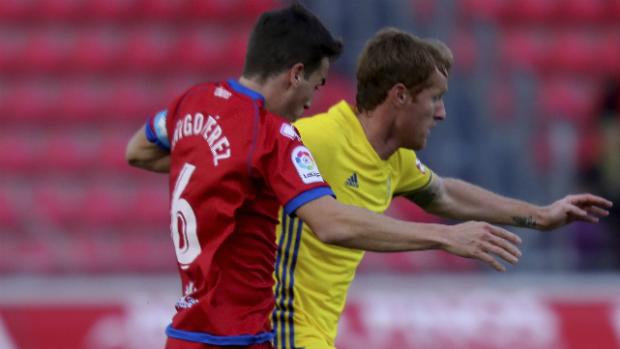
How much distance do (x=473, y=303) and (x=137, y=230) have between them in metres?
2.89

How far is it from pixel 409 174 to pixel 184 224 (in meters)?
1.24

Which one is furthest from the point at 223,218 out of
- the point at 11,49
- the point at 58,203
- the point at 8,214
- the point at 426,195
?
the point at 11,49

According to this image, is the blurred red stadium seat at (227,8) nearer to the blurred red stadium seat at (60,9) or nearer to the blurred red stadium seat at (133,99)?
the blurred red stadium seat at (133,99)

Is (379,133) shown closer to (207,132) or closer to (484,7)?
(207,132)

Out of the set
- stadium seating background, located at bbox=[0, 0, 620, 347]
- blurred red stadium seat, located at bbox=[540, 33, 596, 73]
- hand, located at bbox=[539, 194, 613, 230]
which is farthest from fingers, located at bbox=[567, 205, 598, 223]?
blurred red stadium seat, located at bbox=[540, 33, 596, 73]

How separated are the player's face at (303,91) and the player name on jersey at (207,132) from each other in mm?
271

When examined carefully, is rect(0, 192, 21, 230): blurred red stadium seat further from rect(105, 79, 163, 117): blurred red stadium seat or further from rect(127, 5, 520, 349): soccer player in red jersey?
rect(127, 5, 520, 349): soccer player in red jersey

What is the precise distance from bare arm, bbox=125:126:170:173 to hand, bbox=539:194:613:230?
1529mm

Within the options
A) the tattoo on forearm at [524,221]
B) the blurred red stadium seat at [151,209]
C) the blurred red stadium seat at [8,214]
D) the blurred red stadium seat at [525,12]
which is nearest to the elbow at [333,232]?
the tattoo on forearm at [524,221]

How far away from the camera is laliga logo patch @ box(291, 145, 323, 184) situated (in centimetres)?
410

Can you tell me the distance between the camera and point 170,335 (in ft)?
14.4

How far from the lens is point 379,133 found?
5008 millimetres

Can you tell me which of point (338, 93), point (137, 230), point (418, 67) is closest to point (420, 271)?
point (338, 93)

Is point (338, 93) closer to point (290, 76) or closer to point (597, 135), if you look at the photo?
point (597, 135)
